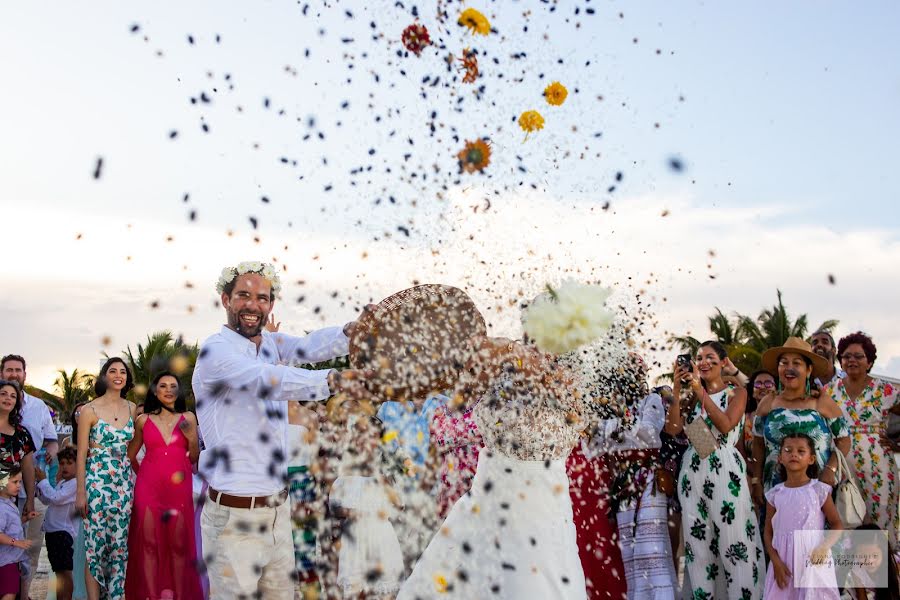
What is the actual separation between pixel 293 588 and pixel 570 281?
8.24ft

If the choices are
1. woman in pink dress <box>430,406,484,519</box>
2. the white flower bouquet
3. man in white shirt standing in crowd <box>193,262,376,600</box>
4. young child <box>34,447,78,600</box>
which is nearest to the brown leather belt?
man in white shirt standing in crowd <box>193,262,376,600</box>

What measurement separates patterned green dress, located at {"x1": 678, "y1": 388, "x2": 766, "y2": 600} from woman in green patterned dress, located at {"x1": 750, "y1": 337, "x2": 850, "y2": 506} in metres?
0.27

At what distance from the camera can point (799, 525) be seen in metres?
7.04

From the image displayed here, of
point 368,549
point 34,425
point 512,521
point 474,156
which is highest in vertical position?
point 474,156

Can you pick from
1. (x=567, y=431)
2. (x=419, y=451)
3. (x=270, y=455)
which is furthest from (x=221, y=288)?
(x=419, y=451)

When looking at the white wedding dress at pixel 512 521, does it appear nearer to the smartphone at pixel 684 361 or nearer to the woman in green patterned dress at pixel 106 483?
the smartphone at pixel 684 361

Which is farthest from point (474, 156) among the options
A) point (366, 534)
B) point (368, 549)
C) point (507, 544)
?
point (368, 549)

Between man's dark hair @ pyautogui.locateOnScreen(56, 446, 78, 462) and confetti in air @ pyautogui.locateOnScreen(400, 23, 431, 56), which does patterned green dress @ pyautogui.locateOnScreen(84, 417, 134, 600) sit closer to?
man's dark hair @ pyautogui.locateOnScreen(56, 446, 78, 462)

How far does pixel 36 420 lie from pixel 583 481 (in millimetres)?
5368

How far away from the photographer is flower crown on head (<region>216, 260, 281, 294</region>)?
5902 mm

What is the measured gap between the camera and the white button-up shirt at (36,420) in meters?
9.41

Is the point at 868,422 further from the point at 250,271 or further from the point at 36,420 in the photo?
the point at 36,420

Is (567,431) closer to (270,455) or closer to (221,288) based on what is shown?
(270,455)

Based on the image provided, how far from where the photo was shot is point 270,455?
5.84 meters
